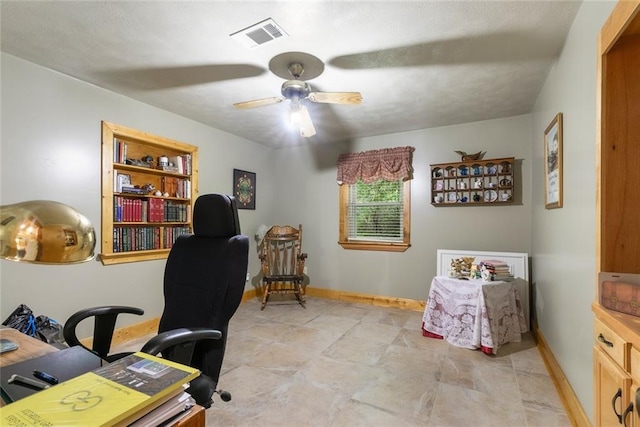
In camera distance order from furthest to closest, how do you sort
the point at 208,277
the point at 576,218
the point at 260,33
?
the point at 260,33
the point at 576,218
the point at 208,277

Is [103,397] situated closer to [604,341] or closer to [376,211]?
[604,341]

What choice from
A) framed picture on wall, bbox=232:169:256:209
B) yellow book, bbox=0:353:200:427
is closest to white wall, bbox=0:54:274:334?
framed picture on wall, bbox=232:169:256:209

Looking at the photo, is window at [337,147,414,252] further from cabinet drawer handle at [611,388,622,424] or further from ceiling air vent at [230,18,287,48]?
cabinet drawer handle at [611,388,622,424]

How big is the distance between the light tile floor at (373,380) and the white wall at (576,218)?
1.16 feet

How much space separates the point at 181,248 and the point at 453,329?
8.44 feet

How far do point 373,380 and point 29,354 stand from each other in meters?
2.00

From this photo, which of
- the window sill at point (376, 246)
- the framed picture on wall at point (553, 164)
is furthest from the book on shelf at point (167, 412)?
the window sill at point (376, 246)

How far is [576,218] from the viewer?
1.72 metres

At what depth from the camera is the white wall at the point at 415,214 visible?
3.46m

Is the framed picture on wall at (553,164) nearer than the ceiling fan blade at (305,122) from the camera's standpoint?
Yes

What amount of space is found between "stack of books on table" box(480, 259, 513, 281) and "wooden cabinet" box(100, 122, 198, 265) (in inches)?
132

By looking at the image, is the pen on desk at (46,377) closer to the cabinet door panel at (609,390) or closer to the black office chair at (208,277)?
the black office chair at (208,277)

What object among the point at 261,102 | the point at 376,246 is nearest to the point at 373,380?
the point at 376,246

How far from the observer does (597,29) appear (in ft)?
4.76
